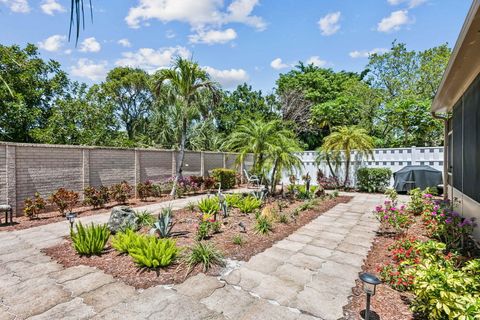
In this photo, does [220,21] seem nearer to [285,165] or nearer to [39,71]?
[285,165]

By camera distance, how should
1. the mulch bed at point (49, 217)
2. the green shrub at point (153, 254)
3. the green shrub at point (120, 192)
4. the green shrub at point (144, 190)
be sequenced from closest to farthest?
the green shrub at point (153, 254) < the mulch bed at point (49, 217) < the green shrub at point (120, 192) < the green shrub at point (144, 190)

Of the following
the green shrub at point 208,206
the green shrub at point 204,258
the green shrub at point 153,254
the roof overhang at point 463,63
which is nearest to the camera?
the roof overhang at point 463,63

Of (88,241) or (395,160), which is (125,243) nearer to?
(88,241)

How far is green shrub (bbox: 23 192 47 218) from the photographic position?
5.95 meters

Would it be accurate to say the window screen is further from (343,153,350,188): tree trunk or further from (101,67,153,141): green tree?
(101,67,153,141): green tree

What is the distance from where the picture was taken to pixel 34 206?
600 cm

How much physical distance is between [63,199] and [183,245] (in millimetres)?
4295

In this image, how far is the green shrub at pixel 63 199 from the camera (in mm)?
6352

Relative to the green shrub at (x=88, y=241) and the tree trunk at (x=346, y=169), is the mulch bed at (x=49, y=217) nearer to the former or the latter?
the green shrub at (x=88, y=241)

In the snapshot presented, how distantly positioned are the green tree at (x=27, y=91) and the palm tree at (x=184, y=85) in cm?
502

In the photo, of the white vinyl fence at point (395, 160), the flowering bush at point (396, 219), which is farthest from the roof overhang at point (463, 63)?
the white vinyl fence at point (395, 160)

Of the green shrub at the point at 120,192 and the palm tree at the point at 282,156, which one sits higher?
the palm tree at the point at 282,156

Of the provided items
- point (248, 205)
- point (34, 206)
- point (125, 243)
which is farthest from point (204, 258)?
point (34, 206)

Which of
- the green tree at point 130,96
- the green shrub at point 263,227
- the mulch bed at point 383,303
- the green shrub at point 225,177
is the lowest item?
the mulch bed at point 383,303
